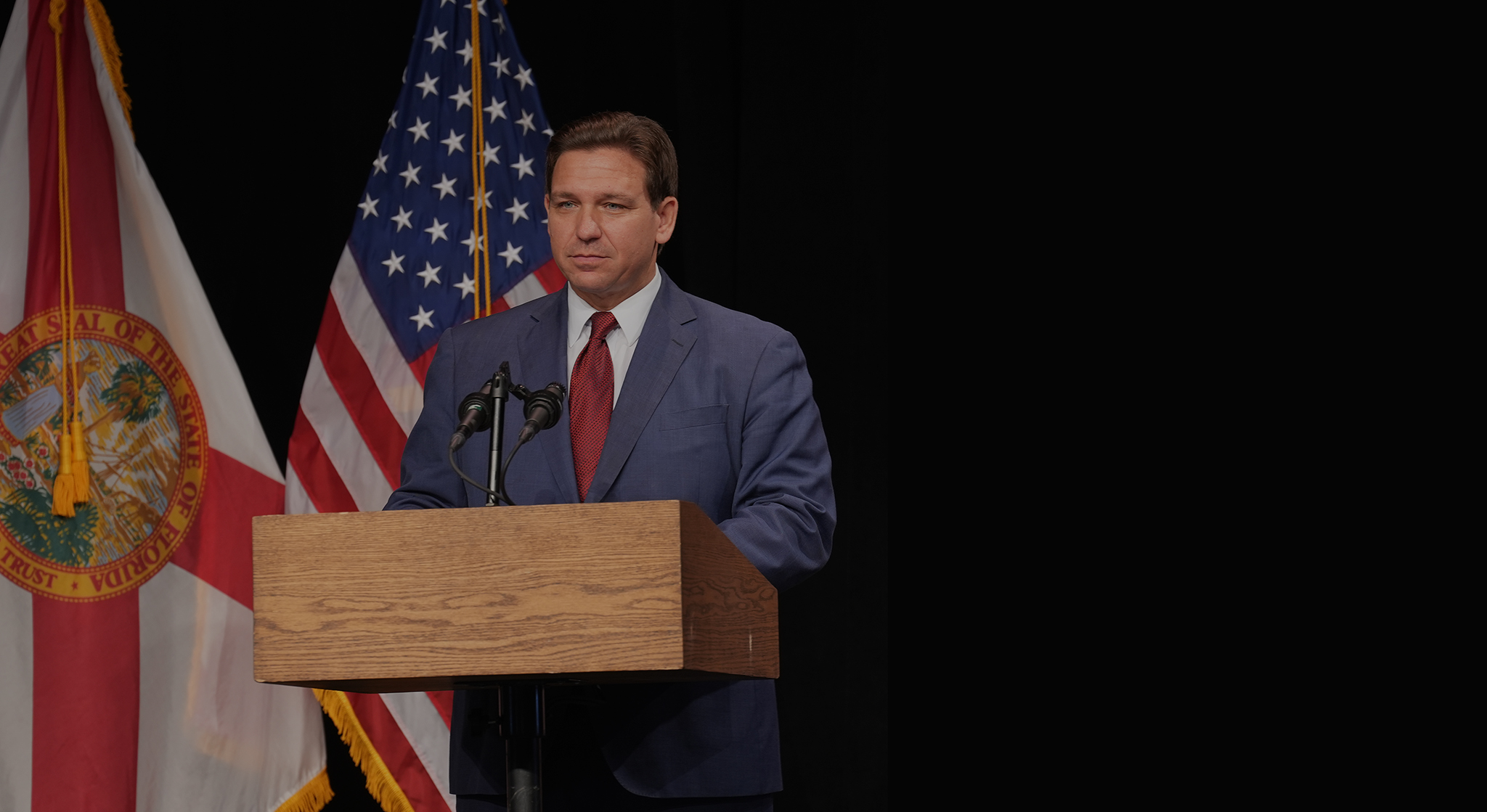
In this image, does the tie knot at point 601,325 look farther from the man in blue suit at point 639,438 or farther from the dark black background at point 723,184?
the dark black background at point 723,184

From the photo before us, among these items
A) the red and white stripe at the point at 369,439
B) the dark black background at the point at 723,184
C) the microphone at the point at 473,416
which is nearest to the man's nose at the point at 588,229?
the microphone at the point at 473,416

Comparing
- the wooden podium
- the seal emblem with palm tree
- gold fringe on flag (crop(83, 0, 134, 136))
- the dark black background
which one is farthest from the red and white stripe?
the wooden podium

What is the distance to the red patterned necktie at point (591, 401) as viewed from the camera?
193 cm

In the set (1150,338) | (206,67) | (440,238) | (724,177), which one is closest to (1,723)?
(440,238)

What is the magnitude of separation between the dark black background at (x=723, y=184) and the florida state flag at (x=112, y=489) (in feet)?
1.38

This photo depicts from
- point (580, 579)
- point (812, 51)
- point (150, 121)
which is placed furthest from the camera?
point (150, 121)

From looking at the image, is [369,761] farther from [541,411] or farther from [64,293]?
[541,411]

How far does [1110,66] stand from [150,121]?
8.29ft

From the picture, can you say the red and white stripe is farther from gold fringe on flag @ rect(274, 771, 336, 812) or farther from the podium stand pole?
the podium stand pole

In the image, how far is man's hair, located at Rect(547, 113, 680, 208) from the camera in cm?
208

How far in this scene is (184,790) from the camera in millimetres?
3234

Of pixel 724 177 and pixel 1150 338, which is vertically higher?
pixel 724 177

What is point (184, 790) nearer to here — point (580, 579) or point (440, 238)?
point (440, 238)

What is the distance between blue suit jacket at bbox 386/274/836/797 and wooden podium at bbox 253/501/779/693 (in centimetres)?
38
